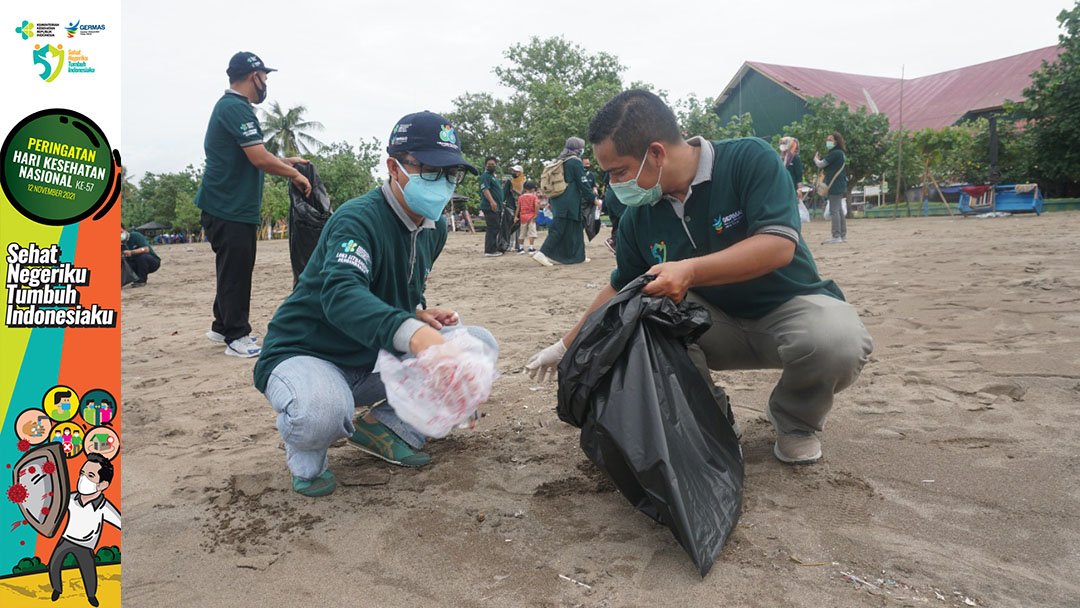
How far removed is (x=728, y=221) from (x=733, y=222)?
0.05 feet

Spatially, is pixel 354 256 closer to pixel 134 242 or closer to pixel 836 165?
pixel 134 242

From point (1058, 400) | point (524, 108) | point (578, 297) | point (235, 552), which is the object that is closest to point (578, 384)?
point (235, 552)

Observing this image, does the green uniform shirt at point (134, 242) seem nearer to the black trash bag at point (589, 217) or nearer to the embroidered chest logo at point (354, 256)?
the black trash bag at point (589, 217)

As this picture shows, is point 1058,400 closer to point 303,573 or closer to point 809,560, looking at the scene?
point 809,560

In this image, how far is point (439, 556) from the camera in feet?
5.90

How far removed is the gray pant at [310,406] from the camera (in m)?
2.04

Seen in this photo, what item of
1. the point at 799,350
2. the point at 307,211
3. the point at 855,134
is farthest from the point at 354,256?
the point at 855,134

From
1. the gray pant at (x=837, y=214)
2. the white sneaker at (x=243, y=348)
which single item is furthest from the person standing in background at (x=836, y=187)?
the white sneaker at (x=243, y=348)

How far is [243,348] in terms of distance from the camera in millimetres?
4238

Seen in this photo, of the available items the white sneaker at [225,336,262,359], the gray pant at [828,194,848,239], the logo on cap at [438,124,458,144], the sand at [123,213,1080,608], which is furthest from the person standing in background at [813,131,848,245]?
the logo on cap at [438,124,458,144]

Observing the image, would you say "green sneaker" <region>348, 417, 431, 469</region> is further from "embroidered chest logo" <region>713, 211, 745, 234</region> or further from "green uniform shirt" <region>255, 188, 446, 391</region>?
"embroidered chest logo" <region>713, 211, 745, 234</region>

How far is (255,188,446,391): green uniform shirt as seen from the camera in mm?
1987

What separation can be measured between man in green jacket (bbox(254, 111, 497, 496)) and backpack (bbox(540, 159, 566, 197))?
6.06 metres

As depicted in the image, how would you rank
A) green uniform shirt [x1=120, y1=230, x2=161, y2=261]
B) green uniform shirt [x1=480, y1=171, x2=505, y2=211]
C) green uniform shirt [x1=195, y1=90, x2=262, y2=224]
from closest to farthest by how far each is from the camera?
1. green uniform shirt [x1=195, y1=90, x2=262, y2=224]
2. green uniform shirt [x1=120, y1=230, x2=161, y2=261]
3. green uniform shirt [x1=480, y1=171, x2=505, y2=211]
